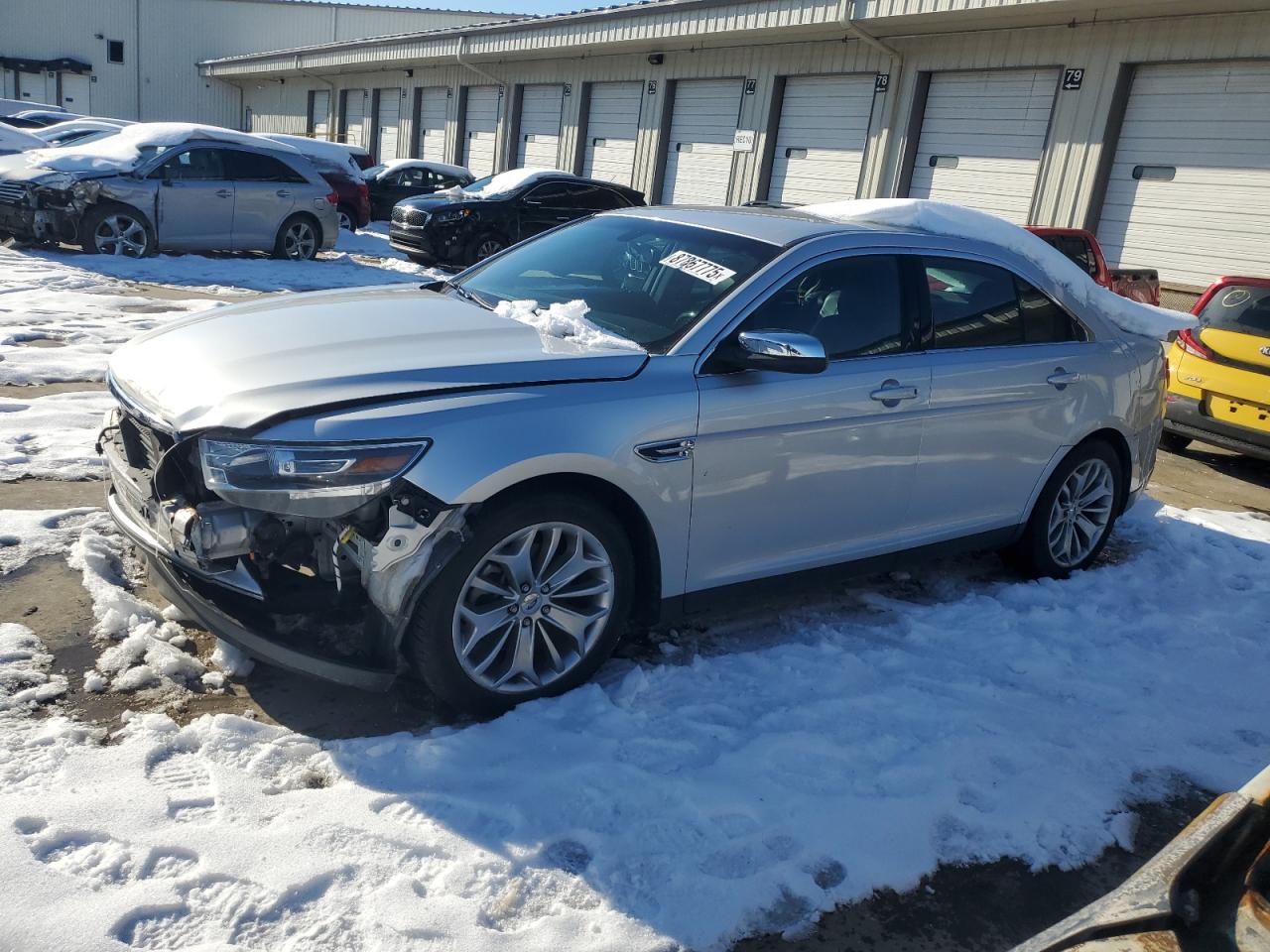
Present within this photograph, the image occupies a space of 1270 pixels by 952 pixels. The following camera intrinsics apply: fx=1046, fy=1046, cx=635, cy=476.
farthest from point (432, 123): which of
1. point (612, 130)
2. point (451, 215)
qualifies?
point (451, 215)

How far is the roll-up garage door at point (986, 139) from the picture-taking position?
14320 millimetres

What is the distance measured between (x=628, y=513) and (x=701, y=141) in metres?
17.1

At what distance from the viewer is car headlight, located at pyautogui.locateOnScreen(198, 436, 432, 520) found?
9.95 feet

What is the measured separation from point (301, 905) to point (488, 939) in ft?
1.49

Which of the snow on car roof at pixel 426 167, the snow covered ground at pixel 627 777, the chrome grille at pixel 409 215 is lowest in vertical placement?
the snow covered ground at pixel 627 777

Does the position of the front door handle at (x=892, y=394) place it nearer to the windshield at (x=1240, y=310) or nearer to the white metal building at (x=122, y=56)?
the windshield at (x=1240, y=310)

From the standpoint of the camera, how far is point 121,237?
12.4 m

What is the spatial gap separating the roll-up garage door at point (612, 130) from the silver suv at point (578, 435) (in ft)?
55.6

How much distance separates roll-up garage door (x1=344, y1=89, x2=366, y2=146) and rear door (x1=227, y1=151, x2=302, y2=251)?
19.8 m

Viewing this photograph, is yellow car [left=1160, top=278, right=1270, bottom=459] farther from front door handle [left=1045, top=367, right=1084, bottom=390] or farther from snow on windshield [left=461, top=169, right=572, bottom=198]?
snow on windshield [left=461, top=169, right=572, bottom=198]

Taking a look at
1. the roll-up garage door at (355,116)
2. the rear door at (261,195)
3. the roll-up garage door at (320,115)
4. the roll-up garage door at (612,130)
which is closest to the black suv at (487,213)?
the rear door at (261,195)

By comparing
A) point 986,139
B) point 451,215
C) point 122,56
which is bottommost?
point 451,215

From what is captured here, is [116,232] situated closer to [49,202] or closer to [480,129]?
[49,202]

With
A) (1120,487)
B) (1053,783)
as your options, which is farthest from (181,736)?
(1120,487)
